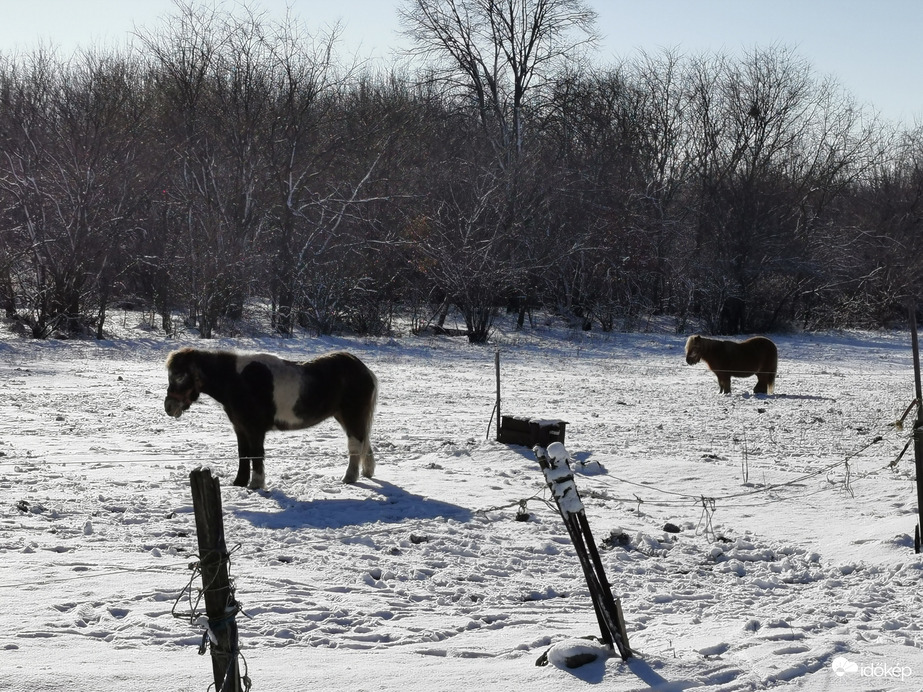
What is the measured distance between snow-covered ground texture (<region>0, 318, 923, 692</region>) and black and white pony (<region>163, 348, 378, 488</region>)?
0.43 m

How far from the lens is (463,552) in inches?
277

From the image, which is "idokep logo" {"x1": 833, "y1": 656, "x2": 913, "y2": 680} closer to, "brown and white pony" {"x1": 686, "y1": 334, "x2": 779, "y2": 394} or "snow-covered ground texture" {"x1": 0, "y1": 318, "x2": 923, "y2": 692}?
"snow-covered ground texture" {"x1": 0, "y1": 318, "x2": 923, "y2": 692}

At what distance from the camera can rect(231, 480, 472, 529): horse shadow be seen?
7.85 m

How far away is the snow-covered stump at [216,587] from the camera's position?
3.71m

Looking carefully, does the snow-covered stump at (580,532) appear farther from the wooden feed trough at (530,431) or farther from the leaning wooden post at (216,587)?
the wooden feed trough at (530,431)

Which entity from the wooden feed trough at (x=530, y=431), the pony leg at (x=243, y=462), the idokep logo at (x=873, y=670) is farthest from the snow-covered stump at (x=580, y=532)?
the wooden feed trough at (x=530, y=431)

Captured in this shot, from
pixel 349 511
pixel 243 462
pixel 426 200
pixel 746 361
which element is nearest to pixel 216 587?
A: pixel 349 511

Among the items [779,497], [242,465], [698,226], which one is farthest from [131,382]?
[698,226]

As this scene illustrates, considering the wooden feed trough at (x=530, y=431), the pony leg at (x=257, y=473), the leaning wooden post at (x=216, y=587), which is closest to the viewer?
the leaning wooden post at (x=216, y=587)

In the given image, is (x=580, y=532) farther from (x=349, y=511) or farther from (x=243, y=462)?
(x=243, y=462)

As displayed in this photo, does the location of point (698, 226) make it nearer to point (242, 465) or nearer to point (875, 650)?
point (242, 465)

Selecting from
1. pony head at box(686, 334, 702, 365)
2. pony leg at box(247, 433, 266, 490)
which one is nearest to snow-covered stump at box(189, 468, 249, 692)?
pony leg at box(247, 433, 266, 490)

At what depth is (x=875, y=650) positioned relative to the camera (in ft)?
16.0

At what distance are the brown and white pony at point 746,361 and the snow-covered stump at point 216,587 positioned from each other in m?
14.2
